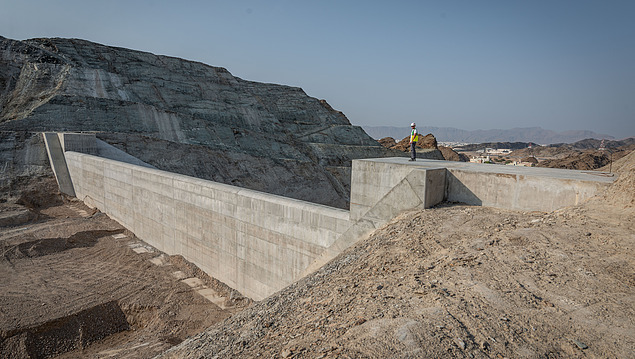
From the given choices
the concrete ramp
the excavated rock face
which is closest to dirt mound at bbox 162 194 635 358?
the concrete ramp

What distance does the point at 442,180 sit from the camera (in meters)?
7.76

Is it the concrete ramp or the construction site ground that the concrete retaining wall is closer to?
the construction site ground

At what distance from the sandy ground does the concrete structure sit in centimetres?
85

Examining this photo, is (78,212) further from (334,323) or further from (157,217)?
(334,323)

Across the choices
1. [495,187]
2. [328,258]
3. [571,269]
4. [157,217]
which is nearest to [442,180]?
[495,187]

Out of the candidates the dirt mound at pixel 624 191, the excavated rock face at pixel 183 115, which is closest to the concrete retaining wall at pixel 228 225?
the dirt mound at pixel 624 191

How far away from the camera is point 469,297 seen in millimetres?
4129

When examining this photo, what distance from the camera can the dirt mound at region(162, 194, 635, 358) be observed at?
339 centimetres

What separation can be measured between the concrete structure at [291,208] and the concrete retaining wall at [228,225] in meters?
0.03

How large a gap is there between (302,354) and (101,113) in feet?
87.2

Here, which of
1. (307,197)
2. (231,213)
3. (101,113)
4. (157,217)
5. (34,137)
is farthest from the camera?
(307,197)

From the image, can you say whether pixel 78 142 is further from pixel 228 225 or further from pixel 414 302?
pixel 414 302

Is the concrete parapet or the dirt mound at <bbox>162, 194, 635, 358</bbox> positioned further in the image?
the concrete parapet

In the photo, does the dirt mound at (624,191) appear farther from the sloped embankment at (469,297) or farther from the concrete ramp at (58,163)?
the concrete ramp at (58,163)
